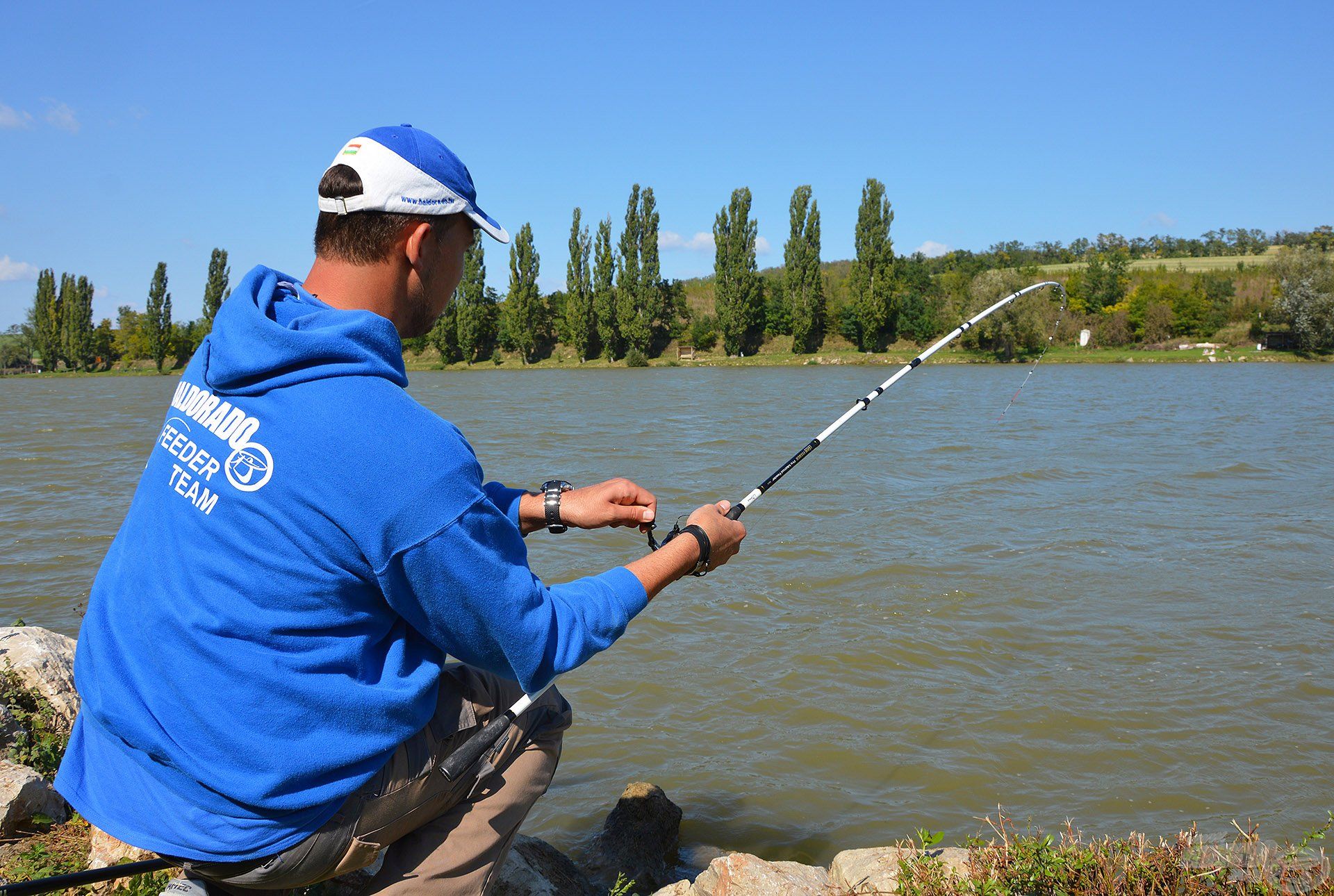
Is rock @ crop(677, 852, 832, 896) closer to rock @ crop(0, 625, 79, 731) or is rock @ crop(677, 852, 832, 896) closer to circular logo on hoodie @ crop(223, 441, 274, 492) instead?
circular logo on hoodie @ crop(223, 441, 274, 492)

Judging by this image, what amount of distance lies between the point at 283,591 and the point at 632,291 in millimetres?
53954

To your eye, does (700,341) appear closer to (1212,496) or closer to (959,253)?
(959,253)

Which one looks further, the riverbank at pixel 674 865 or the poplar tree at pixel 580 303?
the poplar tree at pixel 580 303

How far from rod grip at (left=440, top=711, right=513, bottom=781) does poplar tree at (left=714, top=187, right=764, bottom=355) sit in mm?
52073

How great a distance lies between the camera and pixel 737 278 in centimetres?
5372

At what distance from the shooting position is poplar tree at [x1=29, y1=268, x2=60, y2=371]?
6800 cm

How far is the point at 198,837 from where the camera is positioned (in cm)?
172

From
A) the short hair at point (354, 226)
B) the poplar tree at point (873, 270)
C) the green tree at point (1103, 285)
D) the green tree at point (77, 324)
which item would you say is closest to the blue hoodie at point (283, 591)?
the short hair at point (354, 226)

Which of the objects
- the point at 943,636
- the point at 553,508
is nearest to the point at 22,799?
the point at 553,508

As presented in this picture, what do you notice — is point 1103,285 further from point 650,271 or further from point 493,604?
point 493,604

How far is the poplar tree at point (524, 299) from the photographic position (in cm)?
5566

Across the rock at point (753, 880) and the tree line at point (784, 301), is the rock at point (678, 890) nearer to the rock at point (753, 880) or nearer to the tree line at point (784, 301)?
the rock at point (753, 880)

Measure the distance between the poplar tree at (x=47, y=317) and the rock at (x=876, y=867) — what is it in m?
79.3

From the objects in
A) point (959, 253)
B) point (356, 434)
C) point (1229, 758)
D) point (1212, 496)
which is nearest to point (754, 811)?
point (1229, 758)
